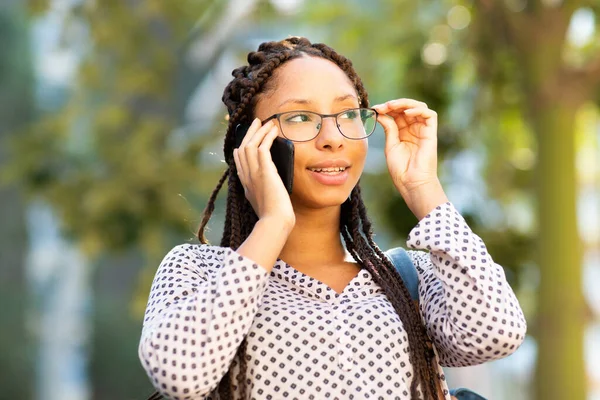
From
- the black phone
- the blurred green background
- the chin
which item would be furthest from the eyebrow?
the blurred green background

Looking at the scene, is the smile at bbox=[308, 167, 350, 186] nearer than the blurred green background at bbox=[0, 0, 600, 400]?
Yes

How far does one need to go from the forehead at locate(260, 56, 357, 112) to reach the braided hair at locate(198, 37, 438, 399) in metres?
0.03

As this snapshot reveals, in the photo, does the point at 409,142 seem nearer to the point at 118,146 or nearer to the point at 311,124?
the point at 311,124

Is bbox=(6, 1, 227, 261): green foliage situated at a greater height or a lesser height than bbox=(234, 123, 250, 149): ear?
greater

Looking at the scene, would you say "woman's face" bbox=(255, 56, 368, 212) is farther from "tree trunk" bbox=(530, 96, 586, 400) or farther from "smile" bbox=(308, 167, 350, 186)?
"tree trunk" bbox=(530, 96, 586, 400)

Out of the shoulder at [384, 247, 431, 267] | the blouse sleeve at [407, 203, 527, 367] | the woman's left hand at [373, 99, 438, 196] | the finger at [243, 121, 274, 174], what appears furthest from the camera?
the shoulder at [384, 247, 431, 267]

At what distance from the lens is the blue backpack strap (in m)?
2.89

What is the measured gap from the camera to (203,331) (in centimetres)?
250

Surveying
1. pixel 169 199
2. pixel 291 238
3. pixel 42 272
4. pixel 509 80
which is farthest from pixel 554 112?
pixel 42 272

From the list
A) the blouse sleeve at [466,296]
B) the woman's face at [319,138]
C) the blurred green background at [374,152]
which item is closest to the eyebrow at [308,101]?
the woman's face at [319,138]

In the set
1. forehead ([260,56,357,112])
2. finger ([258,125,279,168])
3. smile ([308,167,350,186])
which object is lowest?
smile ([308,167,350,186])

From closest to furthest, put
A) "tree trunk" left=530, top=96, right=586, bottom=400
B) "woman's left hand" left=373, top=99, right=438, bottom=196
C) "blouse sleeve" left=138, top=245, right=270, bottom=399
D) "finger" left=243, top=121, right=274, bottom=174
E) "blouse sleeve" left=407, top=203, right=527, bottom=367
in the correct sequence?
"blouse sleeve" left=138, top=245, right=270, bottom=399, "blouse sleeve" left=407, top=203, right=527, bottom=367, "finger" left=243, top=121, right=274, bottom=174, "woman's left hand" left=373, top=99, right=438, bottom=196, "tree trunk" left=530, top=96, right=586, bottom=400

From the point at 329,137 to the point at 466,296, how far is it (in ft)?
1.67

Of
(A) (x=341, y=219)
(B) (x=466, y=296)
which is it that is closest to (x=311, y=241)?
(A) (x=341, y=219)
